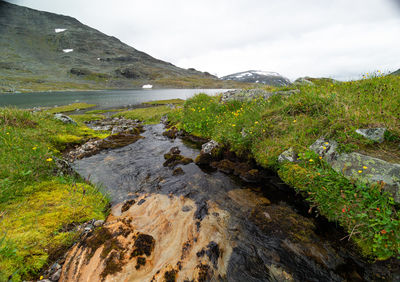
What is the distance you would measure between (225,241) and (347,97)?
7.90 m

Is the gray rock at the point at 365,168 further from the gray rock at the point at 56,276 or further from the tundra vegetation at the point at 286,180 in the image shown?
the gray rock at the point at 56,276

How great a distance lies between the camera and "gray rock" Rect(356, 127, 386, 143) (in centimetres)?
502

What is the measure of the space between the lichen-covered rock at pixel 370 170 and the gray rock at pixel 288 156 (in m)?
1.35

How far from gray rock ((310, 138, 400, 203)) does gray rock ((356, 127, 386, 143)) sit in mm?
813

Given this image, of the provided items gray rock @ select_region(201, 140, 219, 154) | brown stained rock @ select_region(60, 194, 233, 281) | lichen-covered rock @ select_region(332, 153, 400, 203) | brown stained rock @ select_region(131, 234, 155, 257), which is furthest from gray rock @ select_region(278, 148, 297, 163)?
brown stained rock @ select_region(131, 234, 155, 257)

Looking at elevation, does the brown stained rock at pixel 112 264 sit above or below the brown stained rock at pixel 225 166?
below

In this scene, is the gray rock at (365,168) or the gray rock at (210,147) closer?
→ the gray rock at (365,168)

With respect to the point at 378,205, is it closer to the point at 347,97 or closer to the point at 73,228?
the point at 347,97

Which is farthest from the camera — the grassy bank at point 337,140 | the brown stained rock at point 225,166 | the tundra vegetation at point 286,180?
the brown stained rock at point 225,166

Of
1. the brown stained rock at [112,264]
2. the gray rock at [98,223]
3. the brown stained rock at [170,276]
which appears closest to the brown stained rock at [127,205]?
the gray rock at [98,223]

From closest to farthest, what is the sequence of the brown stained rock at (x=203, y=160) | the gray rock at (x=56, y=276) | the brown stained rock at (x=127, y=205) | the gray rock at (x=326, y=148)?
the gray rock at (x=56, y=276) → the gray rock at (x=326, y=148) → the brown stained rock at (x=127, y=205) → the brown stained rock at (x=203, y=160)

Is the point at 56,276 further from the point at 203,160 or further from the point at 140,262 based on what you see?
the point at 203,160

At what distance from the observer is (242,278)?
377 centimetres

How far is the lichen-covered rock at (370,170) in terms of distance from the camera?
3.96 meters
